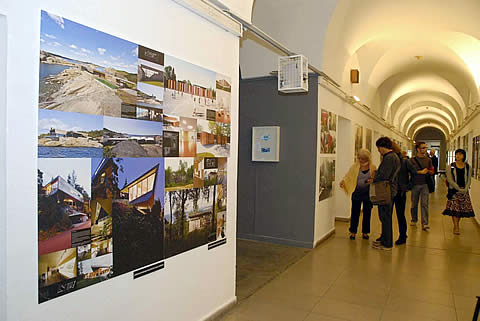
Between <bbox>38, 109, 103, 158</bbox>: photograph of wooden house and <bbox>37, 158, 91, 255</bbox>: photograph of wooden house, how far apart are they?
5 cm

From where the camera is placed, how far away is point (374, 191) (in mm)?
6453

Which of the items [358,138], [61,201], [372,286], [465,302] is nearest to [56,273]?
[61,201]

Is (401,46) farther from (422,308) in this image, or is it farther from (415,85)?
(422,308)

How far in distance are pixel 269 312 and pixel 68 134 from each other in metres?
2.81

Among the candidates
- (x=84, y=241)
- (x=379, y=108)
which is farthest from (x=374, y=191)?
(x=379, y=108)

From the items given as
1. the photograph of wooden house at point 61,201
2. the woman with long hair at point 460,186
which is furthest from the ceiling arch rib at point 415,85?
the photograph of wooden house at point 61,201

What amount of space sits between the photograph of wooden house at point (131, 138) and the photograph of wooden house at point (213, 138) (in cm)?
54

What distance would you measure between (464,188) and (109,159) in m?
7.49

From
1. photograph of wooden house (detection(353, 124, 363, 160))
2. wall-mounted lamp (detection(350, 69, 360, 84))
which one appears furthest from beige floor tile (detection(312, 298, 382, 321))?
wall-mounted lamp (detection(350, 69, 360, 84))

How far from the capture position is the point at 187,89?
3.22 m

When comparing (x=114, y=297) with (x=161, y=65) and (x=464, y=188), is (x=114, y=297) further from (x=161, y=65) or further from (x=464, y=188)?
(x=464, y=188)

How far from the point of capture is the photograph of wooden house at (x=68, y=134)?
2.07 meters

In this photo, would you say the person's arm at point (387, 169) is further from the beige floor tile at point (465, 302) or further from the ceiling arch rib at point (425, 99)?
the ceiling arch rib at point (425, 99)

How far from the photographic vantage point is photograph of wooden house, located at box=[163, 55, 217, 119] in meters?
3.03
